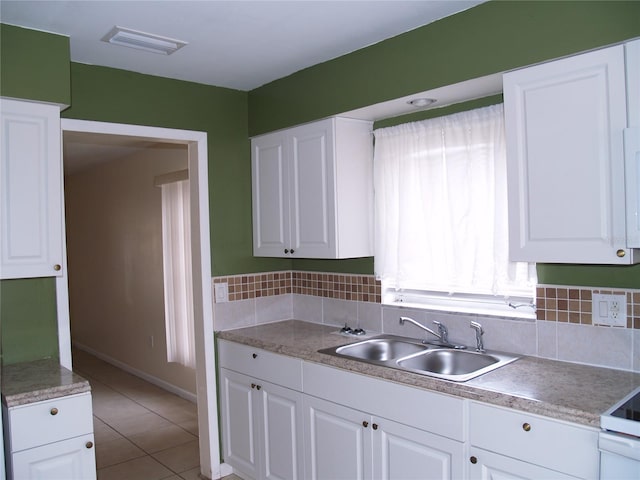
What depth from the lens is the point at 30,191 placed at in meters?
2.42

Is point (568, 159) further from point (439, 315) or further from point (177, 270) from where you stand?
point (177, 270)

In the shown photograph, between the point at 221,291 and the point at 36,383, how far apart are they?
1.25 meters

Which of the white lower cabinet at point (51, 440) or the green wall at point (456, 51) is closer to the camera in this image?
the green wall at point (456, 51)

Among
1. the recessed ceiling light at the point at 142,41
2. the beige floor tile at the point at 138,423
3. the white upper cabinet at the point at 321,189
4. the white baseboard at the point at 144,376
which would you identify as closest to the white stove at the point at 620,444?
the white upper cabinet at the point at 321,189

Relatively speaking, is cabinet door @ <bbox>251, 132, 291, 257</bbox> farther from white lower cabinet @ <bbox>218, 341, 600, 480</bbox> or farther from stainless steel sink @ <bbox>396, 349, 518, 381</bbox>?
stainless steel sink @ <bbox>396, 349, 518, 381</bbox>

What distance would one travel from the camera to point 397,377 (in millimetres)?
2232

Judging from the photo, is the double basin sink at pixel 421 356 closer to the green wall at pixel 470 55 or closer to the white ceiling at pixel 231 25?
the green wall at pixel 470 55

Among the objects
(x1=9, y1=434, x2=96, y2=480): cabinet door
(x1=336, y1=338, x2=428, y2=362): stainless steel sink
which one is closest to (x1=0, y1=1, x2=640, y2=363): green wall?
(x1=336, y1=338, x2=428, y2=362): stainless steel sink

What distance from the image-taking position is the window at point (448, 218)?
254cm

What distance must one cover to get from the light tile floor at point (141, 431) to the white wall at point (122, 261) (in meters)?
0.24

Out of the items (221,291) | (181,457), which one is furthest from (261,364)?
(181,457)

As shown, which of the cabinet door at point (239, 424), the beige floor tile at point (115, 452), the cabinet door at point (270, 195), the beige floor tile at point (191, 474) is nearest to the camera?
the cabinet door at point (239, 424)

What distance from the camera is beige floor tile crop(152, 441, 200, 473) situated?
3.57 meters

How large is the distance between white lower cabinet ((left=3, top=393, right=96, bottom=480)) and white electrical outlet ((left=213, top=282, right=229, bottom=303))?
1.15 m
